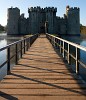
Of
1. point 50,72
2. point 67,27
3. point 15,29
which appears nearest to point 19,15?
point 15,29

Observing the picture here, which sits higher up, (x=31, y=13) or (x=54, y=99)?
(x=31, y=13)

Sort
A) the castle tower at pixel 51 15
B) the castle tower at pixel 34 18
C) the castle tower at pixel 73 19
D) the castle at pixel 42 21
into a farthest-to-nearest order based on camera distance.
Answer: the castle tower at pixel 73 19 → the castle at pixel 42 21 → the castle tower at pixel 34 18 → the castle tower at pixel 51 15

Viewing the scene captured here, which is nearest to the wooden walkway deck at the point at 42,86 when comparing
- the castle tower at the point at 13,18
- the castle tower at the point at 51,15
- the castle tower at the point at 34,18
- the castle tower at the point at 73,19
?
the castle tower at the point at 34,18

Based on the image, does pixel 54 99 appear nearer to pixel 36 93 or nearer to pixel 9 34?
pixel 36 93

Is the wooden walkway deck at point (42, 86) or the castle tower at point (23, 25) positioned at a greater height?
the castle tower at point (23, 25)

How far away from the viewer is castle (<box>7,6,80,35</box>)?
88.3 m

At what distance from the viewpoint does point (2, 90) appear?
525cm

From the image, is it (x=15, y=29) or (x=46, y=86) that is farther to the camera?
(x=15, y=29)

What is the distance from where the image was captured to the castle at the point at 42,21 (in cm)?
8834

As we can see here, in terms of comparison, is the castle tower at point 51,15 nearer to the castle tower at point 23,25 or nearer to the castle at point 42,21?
the castle at point 42,21

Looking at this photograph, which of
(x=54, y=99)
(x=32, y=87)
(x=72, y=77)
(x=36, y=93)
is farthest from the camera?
(x=72, y=77)

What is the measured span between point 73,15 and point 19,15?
2207cm

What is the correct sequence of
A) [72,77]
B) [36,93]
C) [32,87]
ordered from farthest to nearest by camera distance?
[72,77] → [32,87] → [36,93]

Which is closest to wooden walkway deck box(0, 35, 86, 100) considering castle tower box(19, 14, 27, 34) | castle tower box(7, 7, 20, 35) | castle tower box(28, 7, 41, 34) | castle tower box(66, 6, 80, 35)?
castle tower box(28, 7, 41, 34)
